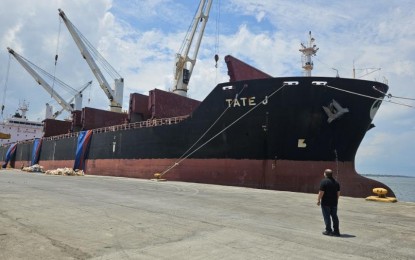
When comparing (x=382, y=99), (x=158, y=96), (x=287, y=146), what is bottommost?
(x=287, y=146)

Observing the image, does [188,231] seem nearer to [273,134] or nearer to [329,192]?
[329,192]

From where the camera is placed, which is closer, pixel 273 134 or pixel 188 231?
pixel 188 231

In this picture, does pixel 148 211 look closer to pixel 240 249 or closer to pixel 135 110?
pixel 240 249

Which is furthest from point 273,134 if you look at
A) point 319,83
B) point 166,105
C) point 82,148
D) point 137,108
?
point 82,148

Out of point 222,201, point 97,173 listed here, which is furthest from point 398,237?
point 97,173

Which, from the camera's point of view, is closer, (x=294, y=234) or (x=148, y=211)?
(x=294, y=234)

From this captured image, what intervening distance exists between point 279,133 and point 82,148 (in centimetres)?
2327

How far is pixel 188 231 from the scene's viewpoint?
6.68m

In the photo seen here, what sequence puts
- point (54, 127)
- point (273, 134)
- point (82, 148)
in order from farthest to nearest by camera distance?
point (54, 127)
point (82, 148)
point (273, 134)

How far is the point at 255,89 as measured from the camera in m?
18.0

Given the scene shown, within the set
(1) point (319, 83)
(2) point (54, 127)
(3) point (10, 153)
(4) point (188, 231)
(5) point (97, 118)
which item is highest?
(5) point (97, 118)

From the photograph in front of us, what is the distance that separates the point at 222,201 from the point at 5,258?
7.63 metres

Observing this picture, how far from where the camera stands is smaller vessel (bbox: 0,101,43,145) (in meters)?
57.7

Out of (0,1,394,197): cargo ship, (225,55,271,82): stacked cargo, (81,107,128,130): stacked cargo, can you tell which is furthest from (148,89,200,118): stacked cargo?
(225,55,271,82): stacked cargo
